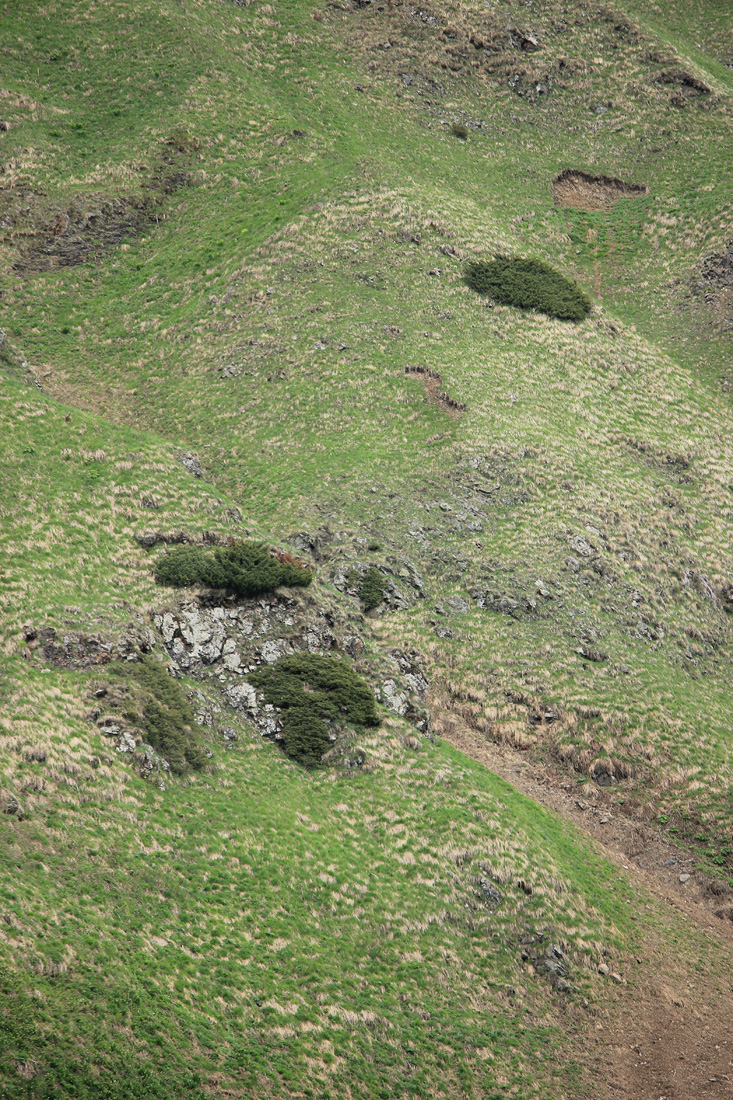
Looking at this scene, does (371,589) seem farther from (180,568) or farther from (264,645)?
(180,568)

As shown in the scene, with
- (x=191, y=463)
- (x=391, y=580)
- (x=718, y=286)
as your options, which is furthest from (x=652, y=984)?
(x=718, y=286)

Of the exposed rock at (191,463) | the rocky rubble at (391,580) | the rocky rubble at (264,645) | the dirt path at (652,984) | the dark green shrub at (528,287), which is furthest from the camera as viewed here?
the dark green shrub at (528,287)

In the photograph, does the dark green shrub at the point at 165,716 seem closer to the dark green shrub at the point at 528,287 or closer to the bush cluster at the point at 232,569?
the bush cluster at the point at 232,569

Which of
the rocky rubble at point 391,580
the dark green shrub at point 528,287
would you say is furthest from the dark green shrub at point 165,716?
the dark green shrub at point 528,287

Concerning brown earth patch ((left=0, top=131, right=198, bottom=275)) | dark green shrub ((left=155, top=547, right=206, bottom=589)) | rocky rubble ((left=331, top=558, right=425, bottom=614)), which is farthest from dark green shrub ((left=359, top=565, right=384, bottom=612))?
brown earth patch ((left=0, top=131, right=198, bottom=275))

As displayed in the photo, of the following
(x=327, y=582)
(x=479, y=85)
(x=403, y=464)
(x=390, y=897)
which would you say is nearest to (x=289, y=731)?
(x=390, y=897)

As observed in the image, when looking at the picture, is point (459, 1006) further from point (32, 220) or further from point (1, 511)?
point (32, 220)

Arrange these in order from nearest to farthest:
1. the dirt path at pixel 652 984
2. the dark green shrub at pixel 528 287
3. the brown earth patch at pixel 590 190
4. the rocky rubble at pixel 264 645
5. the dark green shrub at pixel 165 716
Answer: the dirt path at pixel 652 984 < the dark green shrub at pixel 165 716 < the rocky rubble at pixel 264 645 < the dark green shrub at pixel 528 287 < the brown earth patch at pixel 590 190
